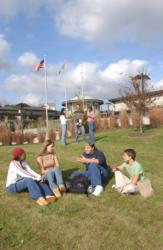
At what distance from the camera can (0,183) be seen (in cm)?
830

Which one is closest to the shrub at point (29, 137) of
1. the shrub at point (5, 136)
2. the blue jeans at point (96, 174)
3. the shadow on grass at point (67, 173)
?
the shrub at point (5, 136)

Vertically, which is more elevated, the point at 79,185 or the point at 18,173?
the point at 18,173

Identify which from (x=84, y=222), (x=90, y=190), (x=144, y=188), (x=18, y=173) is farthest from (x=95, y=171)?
(x=84, y=222)

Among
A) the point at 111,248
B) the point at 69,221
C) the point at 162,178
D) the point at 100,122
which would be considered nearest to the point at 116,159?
the point at 162,178

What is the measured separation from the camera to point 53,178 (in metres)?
7.43

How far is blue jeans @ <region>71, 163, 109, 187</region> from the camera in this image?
25.5 ft

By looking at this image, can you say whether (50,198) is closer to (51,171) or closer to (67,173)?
(51,171)

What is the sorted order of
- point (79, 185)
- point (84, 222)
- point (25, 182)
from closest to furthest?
1. point (84, 222)
2. point (25, 182)
3. point (79, 185)

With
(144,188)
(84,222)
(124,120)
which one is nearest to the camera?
(84,222)

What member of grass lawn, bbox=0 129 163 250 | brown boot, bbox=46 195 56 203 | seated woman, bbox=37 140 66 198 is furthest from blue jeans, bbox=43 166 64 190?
grass lawn, bbox=0 129 163 250

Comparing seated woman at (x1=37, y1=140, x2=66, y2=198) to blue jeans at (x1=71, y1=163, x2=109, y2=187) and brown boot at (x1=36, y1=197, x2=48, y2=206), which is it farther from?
blue jeans at (x1=71, y1=163, x2=109, y2=187)

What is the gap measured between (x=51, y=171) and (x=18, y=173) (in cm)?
70

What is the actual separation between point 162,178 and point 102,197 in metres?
2.37

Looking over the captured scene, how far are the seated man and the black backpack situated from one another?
0.53ft
